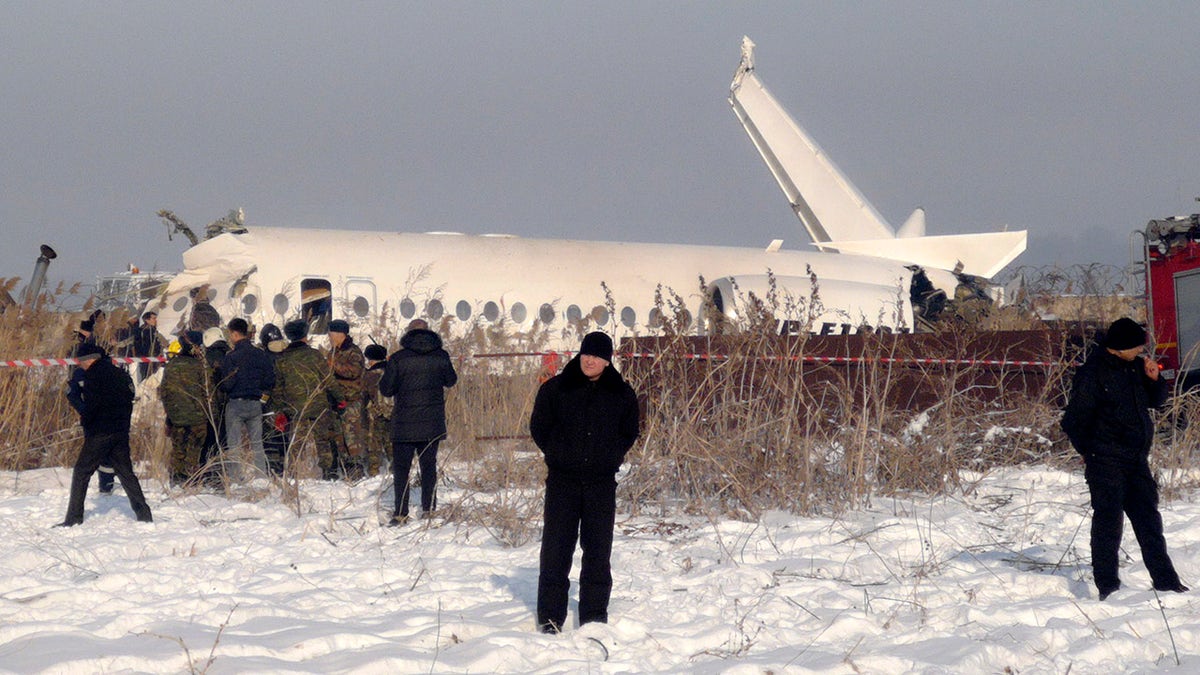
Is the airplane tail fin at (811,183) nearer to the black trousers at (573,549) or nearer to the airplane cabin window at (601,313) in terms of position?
the airplane cabin window at (601,313)

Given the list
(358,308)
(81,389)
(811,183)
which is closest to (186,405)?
(81,389)

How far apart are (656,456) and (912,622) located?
352cm

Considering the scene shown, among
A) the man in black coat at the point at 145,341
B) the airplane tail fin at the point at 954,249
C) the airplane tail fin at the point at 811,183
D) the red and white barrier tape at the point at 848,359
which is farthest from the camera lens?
the airplane tail fin at the point at 811,183

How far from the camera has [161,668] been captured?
5.07 metres

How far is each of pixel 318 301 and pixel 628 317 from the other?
5650 millimetres

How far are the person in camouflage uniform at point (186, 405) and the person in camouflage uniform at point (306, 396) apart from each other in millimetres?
705

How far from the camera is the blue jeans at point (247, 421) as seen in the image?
10969 millimetres

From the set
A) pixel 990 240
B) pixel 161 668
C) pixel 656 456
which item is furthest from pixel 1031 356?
pixel 990 240

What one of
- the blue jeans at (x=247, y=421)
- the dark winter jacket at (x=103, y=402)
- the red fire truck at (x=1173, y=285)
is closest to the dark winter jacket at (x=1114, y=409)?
the dark winter jacket at (x=103, y=402)

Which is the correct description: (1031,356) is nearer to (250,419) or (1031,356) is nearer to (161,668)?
(250,419)

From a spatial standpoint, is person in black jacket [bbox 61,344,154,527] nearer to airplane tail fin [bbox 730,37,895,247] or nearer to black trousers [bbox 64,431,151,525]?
black trousers [bbox 64,431,151,525]

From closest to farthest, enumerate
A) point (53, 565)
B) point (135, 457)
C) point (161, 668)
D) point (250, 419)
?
point (161, 668) → point (53, 565) → point (250, 419) → point (135, 457)

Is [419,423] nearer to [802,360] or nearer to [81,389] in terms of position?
[81,389]

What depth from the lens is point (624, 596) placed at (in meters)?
6.70
